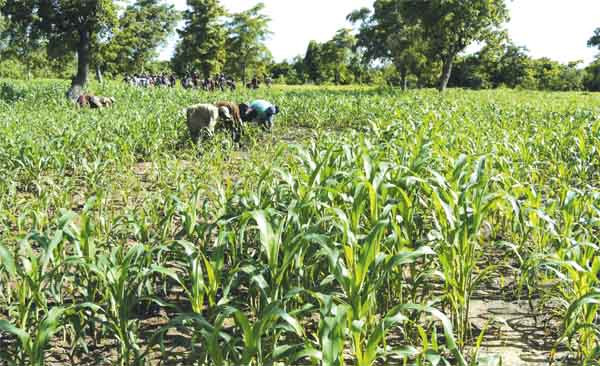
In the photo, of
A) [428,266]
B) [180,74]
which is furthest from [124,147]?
[180,74]

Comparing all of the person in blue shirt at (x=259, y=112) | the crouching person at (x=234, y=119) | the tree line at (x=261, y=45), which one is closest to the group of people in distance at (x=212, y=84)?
the tree line at (x=261, y=45)

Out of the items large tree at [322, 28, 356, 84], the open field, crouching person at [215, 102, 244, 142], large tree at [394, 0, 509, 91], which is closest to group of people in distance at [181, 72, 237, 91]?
large tree at [394, 0, 509, 91]

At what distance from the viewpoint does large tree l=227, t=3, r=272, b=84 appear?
167 feet

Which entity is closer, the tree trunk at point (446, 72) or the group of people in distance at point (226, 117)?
the group of people in distance at point (226, 117)

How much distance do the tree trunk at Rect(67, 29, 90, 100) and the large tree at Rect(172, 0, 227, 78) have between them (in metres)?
27.1

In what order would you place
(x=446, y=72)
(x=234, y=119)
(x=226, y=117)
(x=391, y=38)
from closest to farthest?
(x=226, y=117), (x=234, y=119), (x=446, y=72), (x=391, y=38)

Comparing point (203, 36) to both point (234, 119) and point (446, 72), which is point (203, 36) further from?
point (234, 119)

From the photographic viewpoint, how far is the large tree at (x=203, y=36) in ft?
156

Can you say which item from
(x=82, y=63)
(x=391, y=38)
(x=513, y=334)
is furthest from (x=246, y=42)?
(x=513, y=334)

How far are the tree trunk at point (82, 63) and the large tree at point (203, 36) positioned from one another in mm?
27122

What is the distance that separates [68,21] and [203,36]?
29.1m

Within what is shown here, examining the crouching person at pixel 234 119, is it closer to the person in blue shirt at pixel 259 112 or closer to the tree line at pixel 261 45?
the person in blue shirt at pixel 259 112

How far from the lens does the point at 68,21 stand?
19.9 m

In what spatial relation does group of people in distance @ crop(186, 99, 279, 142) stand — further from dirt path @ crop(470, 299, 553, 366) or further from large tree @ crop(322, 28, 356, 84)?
large tree @ crop(322, 28, 356, 84)
